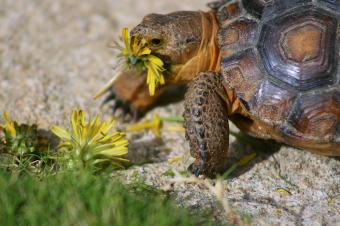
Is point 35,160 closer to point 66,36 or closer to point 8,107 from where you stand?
point 8,107

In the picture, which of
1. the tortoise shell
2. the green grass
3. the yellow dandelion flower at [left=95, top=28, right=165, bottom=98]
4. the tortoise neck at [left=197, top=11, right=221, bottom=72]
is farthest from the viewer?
the tortoise neck at [left=197, top=11, right=221, bottom=72]

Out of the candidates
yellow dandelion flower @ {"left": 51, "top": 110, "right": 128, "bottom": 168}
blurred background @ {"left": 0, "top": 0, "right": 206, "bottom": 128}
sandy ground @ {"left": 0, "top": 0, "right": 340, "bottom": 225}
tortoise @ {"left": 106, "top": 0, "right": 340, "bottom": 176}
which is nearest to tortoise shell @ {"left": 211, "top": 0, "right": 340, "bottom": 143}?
tortoise @ {"left": 106, "top": 0, "right": 340, "bottom": 176}

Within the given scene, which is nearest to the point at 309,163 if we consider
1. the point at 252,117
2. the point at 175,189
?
the point at 252,117

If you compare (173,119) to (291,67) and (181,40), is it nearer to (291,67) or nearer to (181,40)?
(181,40)

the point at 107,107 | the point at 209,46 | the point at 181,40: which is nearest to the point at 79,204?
the point at 181,40

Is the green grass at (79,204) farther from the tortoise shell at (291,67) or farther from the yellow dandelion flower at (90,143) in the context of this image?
the tortoise shell at (291,67)

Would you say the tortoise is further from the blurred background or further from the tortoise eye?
the blurred background

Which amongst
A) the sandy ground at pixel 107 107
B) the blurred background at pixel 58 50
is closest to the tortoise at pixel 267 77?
the sandy ground at pixel 107 107
